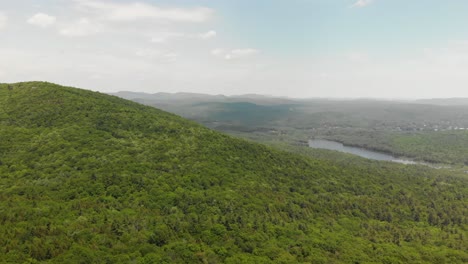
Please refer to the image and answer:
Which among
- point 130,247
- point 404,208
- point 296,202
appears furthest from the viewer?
point 404,208

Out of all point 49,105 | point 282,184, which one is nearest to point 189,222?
point 282,184

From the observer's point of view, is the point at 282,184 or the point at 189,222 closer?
the point at 189,222

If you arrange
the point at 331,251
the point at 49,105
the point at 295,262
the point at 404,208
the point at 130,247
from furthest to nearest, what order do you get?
the point at 49,105
the point at 404,208
the point at 331,251
the point at 295,262
the point at 130,247

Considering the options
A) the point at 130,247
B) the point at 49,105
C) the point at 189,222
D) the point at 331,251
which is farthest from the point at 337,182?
the point at 49,105

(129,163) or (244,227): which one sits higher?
(129,163)

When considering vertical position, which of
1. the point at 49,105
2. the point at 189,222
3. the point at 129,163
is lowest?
the point at 189,222

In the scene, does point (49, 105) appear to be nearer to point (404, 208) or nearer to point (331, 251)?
point (331, 251)
